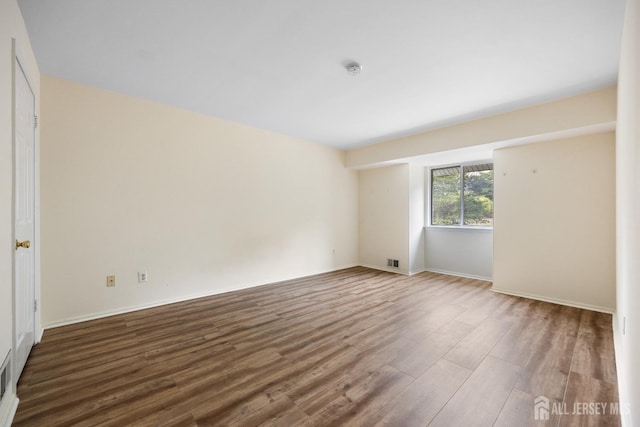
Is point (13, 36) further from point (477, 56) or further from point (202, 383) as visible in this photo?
point (477, 56)

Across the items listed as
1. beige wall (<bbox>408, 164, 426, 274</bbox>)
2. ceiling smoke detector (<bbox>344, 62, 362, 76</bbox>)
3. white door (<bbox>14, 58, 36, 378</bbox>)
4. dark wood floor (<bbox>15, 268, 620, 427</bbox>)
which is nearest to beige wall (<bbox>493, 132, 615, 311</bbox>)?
dark wood floor (<bbox>15, 268, 620, 427</bbox>)

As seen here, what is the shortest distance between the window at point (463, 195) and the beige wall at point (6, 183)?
5.81m

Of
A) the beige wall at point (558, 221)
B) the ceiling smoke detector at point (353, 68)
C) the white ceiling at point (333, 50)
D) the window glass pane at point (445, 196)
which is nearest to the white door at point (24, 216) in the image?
the white ceiling at point (333, 50)

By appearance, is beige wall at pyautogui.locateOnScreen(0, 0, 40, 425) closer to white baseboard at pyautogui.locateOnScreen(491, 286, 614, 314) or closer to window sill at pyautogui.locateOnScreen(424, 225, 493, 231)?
white baseboard at pyautogui.locateOnScreen(491, 286, 614, 314)

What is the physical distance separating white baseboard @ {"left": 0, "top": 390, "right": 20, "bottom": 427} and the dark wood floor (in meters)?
0.04

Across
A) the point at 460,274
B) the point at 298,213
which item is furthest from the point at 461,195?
the point at 298,213

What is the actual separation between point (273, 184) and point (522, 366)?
12.6 feet

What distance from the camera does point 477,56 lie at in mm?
2314

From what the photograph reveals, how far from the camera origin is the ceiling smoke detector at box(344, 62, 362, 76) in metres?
2.46

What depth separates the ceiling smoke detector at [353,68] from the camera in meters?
2.46

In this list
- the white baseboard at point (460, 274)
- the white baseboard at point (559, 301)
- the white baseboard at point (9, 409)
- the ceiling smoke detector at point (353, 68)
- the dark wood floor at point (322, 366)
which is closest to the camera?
the white baseboard at point (9, 409)

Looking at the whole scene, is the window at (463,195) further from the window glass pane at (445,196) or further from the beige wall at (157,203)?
the beige wall at (157,203)

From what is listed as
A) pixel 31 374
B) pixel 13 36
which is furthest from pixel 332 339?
pixel 13 36

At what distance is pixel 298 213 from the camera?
4961 mm
